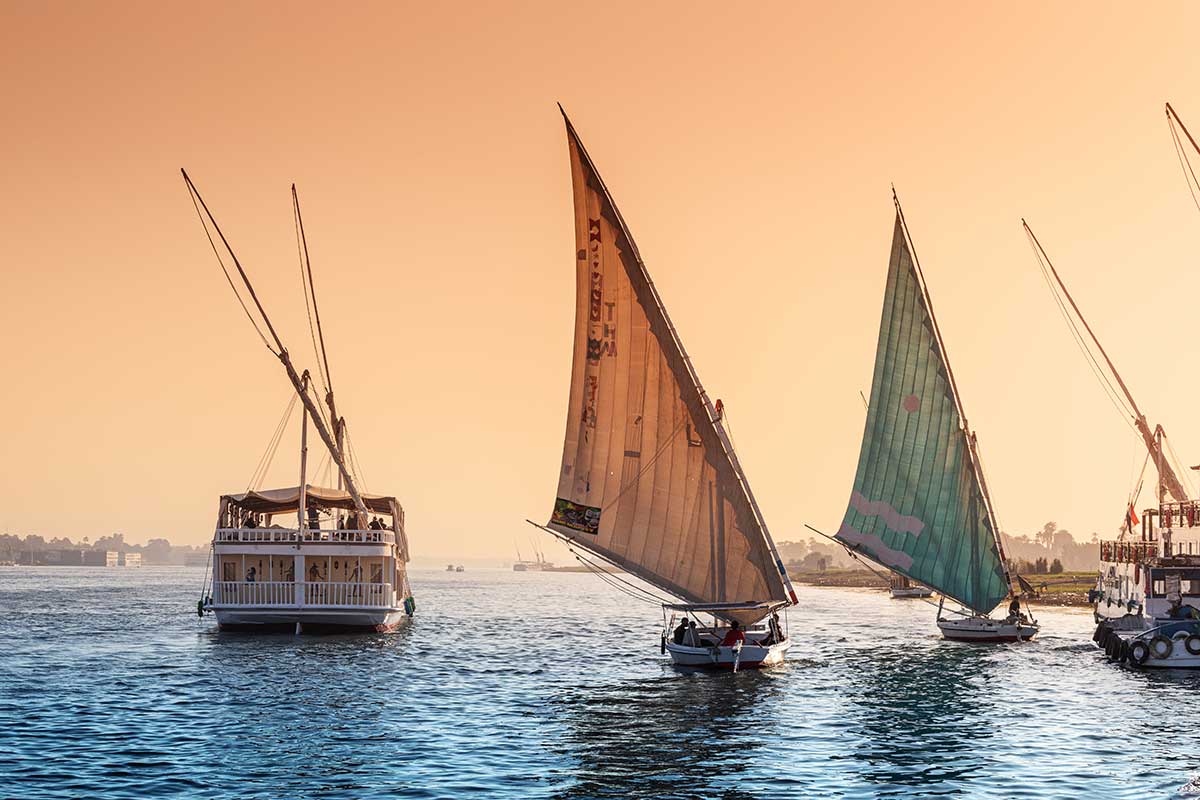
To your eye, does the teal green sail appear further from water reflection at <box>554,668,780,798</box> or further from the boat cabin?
water reflection at <box>554,668,780,798</box>

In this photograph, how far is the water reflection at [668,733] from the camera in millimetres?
36656

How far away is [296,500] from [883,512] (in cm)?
3714

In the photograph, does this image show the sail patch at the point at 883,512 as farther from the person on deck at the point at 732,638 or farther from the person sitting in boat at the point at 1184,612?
the person on deck at the point at 732,638

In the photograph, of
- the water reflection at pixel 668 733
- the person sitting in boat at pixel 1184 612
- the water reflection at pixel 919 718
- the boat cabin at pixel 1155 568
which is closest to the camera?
the water reflection at pixel 668 733

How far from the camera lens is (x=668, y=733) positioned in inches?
1778

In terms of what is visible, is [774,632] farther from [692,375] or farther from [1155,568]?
[1155,568]

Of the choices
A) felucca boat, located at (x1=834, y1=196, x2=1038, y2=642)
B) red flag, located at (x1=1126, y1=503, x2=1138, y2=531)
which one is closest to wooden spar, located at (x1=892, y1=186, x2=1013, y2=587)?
felucca boat, located at (x1=834, y1=196, x2=1038, y2=642)

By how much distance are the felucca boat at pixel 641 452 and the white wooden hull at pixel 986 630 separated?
2885 centimetres

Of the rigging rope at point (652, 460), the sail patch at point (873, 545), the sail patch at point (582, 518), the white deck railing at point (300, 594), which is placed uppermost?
the rigging rope at point (652, 460)

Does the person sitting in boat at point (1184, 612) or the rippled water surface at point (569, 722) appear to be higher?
the person sitting in boat at point (1184, 612)

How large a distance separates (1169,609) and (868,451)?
64.0 ft

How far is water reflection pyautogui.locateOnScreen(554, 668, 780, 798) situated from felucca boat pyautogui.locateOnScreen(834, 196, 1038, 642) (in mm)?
19138

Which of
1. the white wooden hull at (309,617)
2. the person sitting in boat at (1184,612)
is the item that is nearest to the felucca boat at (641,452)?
the person sitting in boat at (1184,612)

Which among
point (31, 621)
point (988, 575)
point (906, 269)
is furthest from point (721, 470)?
point (31, 621)
